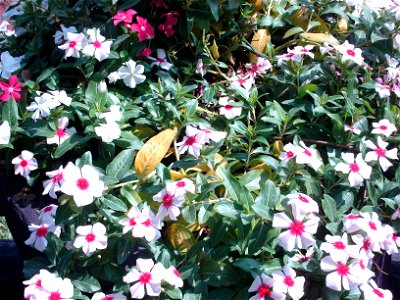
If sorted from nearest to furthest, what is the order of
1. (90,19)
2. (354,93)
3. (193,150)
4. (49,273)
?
(49,273) → (193,150) → (354,93) → (90,19)

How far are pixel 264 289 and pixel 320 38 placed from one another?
2.73ft

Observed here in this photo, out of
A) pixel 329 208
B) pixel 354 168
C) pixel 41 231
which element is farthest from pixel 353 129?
pixel 41 231

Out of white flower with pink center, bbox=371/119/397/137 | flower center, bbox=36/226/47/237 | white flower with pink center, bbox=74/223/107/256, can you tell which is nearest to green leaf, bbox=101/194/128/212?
white flower with pink center, bbox=74/223/107/256

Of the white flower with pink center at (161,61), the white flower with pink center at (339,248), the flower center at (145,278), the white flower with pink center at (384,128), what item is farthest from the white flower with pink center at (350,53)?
the flower center at (145,278)

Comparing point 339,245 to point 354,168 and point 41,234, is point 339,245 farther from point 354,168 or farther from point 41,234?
point 41,234

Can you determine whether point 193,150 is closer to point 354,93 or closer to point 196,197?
point 196,197

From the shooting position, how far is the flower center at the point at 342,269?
1151mm

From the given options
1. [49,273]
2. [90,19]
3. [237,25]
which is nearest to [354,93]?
[237,25]

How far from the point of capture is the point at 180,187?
3.95ft

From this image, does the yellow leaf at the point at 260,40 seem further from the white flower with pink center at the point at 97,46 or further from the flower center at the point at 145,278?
the flower center at the point at 145,278

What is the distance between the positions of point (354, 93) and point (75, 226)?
30.6 inches

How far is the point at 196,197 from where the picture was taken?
49.3 inches

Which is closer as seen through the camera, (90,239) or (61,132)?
(90,239)

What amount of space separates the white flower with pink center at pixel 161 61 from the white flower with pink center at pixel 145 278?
0.66 metres
